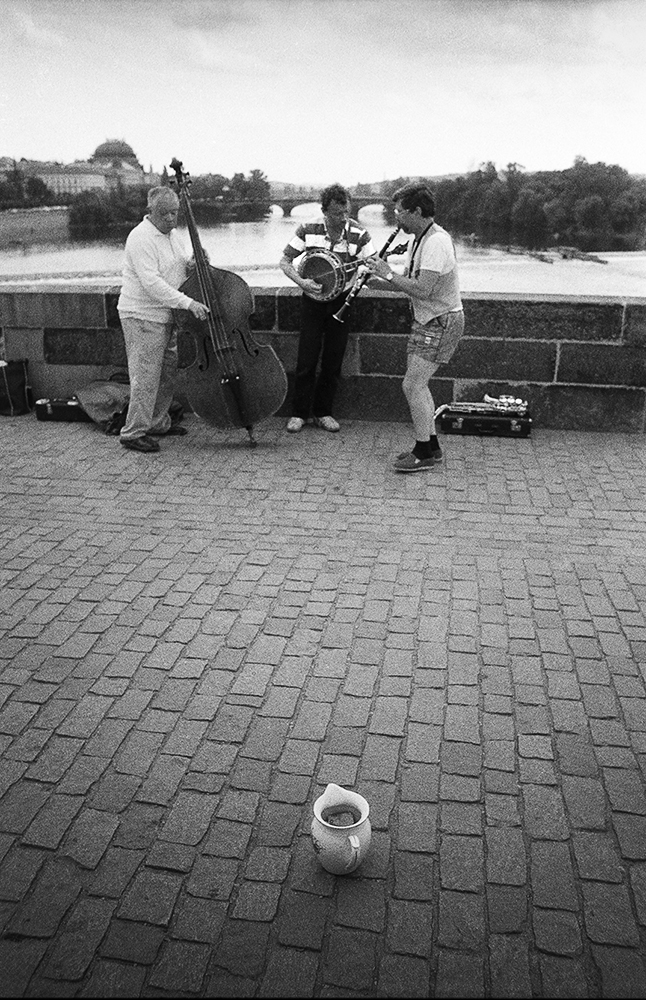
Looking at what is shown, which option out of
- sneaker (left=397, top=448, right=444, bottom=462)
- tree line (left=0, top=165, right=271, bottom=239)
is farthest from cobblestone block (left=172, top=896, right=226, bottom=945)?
tree line (left=0, top=165, right=271, bottom=239)

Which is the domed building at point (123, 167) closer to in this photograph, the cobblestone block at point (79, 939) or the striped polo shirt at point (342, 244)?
the striped polo shirt at point (342, 244)

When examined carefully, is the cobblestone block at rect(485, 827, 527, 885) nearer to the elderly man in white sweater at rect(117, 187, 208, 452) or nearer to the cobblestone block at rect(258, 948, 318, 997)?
the cobblestone block at rect(258, 948, 318, 997)

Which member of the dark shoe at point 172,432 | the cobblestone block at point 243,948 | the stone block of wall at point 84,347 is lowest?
the cobblestone block at point 243,948

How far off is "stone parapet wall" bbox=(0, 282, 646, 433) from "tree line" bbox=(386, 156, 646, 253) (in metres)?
0.95

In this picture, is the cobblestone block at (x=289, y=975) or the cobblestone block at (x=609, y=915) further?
the cobblestone block at (x=609, y=915)

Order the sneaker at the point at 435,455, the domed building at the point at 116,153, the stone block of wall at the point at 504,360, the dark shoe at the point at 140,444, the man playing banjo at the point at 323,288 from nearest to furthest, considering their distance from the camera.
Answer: the sneaker at the point at 435,455, the man playing banjo at the point at 323,288, the dark shoe at the point at 140,444, the stone block of wall at the point at 504,360, the domed building at the point at 116,153

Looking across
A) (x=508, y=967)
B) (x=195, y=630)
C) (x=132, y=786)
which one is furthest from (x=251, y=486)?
(x=508, y=967)

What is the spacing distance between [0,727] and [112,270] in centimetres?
574

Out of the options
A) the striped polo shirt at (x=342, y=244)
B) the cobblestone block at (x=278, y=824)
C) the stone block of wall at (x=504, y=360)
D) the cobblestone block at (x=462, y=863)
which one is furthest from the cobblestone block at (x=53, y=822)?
the stone block of wall at (x=504, y=360)

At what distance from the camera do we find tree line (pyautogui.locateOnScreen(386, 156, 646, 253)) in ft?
25.6

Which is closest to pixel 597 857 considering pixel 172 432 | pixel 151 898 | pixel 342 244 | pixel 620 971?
pixel 620 971

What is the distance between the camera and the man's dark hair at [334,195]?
20.6 ft

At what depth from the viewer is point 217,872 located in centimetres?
263

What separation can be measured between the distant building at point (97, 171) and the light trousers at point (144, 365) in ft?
6.87
